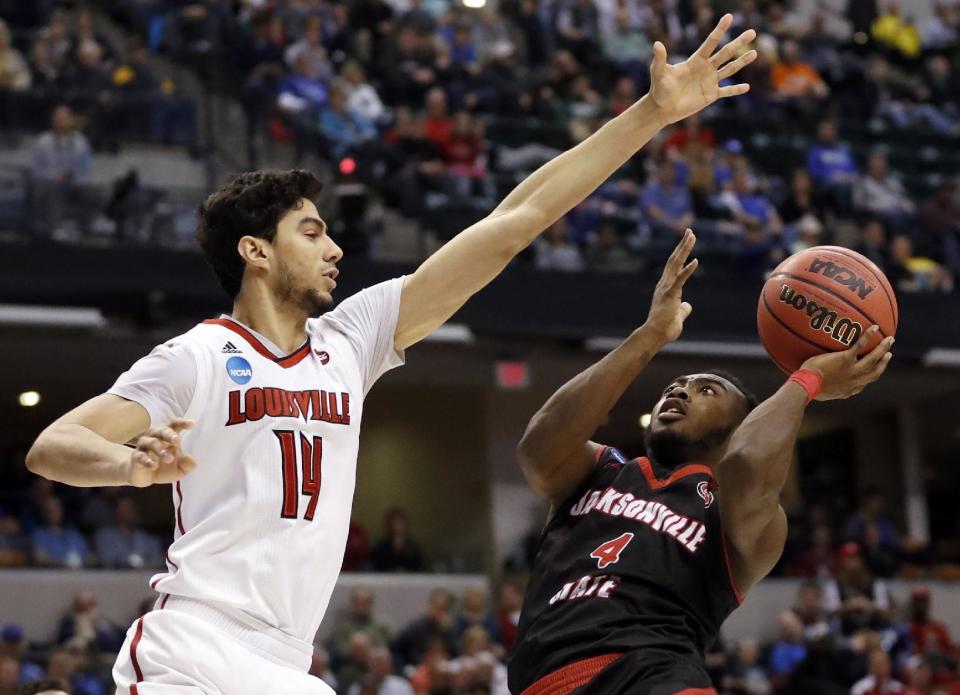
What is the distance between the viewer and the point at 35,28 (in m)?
15.1

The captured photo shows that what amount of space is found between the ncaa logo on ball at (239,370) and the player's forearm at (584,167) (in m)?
0.86

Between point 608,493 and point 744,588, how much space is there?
553 mm

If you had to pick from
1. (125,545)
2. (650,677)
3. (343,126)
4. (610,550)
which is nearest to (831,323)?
(610,550)

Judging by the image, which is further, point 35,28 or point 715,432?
point 35,28

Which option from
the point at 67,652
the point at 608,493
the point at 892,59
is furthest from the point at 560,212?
the point at 892,59

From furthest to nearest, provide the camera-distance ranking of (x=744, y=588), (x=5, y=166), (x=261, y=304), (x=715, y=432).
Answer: (x=5, y=166) < (x=715, y=432) < (x=744, y=588) < (x=261, y=304)

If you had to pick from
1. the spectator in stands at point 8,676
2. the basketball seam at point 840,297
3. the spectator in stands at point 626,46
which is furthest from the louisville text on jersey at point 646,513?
the spectator in stands at point 626,46

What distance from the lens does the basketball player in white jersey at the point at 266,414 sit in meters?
3.84

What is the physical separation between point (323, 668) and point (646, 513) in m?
7.60

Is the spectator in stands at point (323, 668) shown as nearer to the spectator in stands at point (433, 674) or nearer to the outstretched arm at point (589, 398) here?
the spectator in stands at point (433, 674)

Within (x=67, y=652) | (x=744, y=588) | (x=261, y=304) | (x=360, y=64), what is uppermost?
(x=360, y=64)

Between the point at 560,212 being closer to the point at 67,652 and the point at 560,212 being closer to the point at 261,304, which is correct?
the point at 261,304

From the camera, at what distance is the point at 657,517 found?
508 centimetres

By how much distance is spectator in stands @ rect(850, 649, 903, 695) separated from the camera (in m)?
13.6
